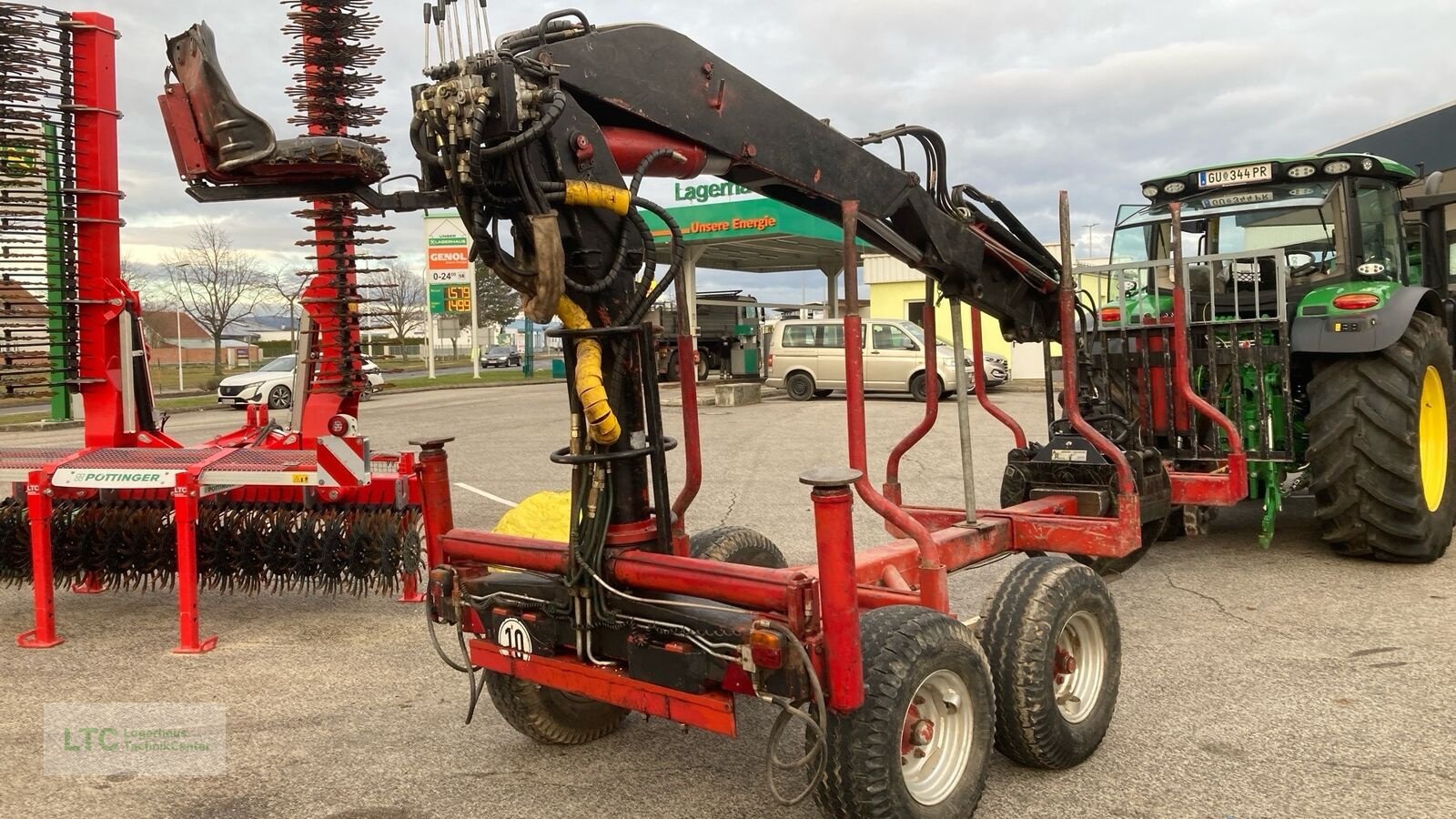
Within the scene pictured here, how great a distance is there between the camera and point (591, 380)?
2963mm

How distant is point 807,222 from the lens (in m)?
20.9

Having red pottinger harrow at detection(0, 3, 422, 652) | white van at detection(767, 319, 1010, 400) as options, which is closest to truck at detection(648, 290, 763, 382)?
white van at detection(767, 319, 1010, 400)

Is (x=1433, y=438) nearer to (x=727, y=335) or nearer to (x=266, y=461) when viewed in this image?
(x=266, y=461)

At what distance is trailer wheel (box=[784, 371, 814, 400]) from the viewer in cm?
1995

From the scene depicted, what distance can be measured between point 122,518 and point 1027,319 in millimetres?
4903

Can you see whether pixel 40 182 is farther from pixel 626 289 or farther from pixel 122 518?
pixel 626 289

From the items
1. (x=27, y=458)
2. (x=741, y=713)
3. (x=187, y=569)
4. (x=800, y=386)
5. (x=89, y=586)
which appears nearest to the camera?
(x=741, y=713)

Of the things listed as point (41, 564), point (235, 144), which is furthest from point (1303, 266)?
point (41, 564)

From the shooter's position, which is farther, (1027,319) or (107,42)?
(107,42)

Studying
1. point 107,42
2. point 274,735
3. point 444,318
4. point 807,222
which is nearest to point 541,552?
point 274,735

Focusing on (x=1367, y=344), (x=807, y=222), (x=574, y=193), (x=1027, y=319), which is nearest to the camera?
(x=574, y=193)

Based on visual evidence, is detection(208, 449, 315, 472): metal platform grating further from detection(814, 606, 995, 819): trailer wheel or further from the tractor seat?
detection(814, 606, 995, 819): trailer wheel

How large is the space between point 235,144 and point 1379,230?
6.40 m

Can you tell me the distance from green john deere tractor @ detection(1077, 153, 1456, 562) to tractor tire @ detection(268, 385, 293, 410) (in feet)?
59.3
